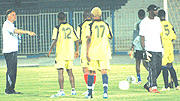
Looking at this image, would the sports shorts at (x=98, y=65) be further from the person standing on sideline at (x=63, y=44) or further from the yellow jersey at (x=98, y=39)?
the person standing on sideline at (x=63, y=44)

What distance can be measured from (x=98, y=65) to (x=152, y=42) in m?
1.51

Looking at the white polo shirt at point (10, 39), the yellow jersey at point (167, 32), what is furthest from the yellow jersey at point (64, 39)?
the yellow jersey at point (167, 32)

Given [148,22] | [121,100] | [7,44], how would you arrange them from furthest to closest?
[7,44], [148,22], [121,100]

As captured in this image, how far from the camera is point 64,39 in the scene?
32.0ft

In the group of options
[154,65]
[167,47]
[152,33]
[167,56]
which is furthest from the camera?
[167,47]

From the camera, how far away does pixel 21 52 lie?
2870 cm

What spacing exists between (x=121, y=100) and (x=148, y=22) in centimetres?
202

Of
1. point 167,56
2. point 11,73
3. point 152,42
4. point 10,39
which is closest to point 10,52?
point 10,39

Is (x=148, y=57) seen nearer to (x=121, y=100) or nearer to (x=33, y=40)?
(x=121, y=100)

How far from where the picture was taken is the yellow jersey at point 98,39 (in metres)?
9.12

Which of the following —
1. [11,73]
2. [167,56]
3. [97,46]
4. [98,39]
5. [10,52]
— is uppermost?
[98,39]

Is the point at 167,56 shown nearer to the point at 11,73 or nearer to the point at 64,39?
the point at 64,39

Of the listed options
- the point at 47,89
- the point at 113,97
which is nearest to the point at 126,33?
the point at 47,89

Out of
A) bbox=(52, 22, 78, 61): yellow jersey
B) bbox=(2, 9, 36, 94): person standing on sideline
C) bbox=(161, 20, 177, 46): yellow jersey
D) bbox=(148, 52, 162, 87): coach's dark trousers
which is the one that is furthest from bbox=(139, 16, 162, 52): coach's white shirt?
bbox=(2, 9, 36, 94): person standing on sideline
